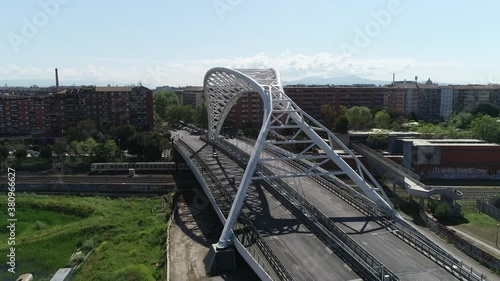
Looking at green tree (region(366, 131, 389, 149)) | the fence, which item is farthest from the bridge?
green tree (region(366, 131, 389, 149))

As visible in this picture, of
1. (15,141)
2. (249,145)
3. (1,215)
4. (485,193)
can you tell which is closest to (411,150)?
(485,193)

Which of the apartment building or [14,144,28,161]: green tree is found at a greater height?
the apartment building

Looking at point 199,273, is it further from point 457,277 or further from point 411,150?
point 411,150

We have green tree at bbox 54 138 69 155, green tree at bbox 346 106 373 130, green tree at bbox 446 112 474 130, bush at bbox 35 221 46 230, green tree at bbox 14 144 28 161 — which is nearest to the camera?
bush at bbox 35 221 46 230

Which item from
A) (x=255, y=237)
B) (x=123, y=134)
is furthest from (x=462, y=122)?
(x=255, y=237)

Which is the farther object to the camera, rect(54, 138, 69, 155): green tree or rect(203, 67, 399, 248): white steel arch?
rect(54, 138, 69, 155): green tree

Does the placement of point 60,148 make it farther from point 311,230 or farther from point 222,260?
point 311,230

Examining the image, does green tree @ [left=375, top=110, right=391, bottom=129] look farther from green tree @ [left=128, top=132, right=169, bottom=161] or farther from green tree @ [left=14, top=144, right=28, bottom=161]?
green tree @ [left=14, top=144, right=28, bottom=161]
